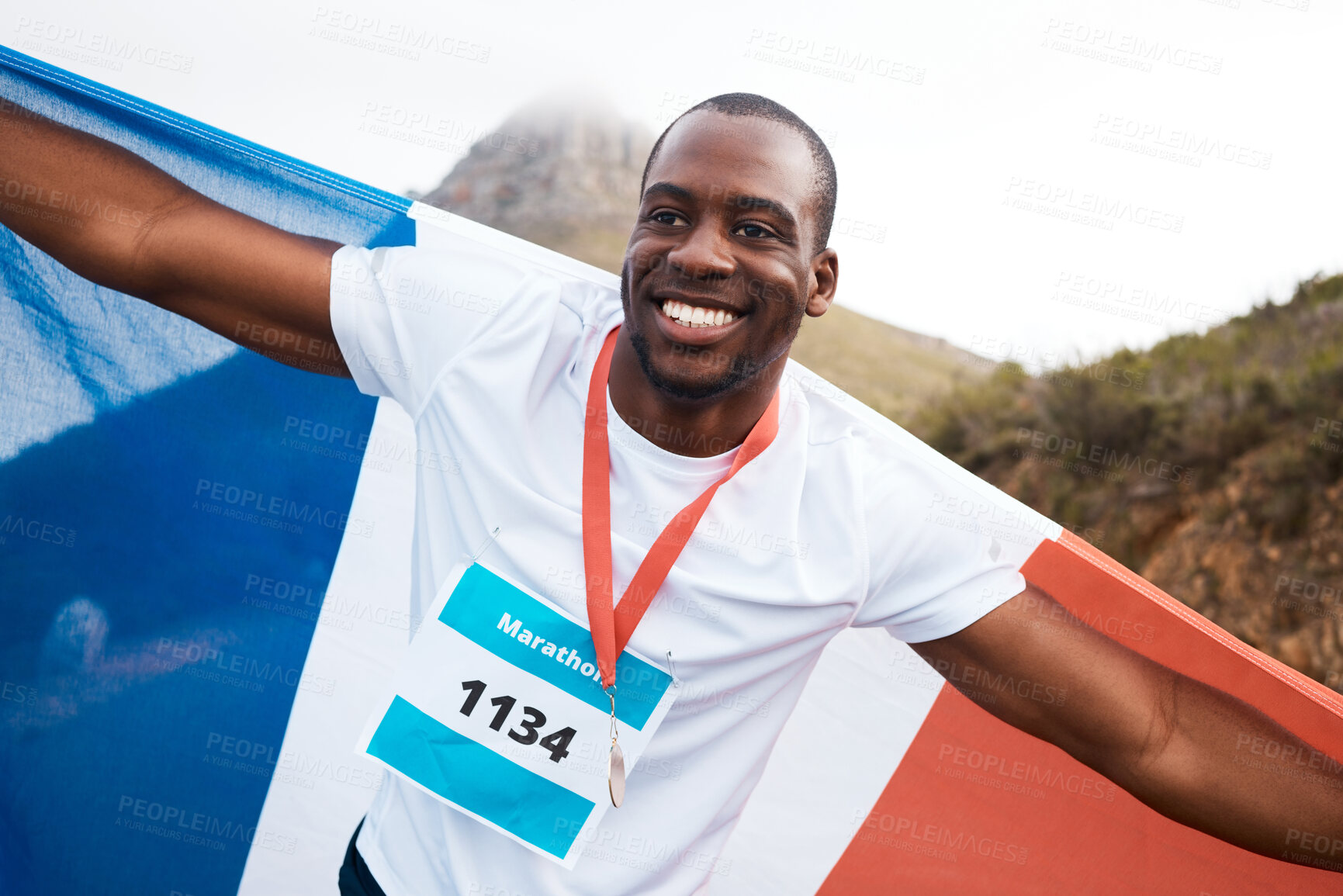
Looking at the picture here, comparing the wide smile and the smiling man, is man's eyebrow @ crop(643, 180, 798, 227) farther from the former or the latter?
the wide smile

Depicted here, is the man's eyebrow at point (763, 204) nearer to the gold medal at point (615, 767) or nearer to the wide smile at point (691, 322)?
the wide smile at point (691, 322)

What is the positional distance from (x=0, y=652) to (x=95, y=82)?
153 cm

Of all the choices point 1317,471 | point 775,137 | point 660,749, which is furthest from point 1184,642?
point 1317,471

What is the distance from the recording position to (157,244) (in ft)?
6.88

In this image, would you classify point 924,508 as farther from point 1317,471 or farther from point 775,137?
point 1317,471

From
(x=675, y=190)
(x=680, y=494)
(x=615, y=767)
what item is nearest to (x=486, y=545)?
(x=680, y=494)

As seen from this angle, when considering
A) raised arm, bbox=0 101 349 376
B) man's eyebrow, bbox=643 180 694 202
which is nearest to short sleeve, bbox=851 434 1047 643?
man's eyebrow, bbox=643 180 694 202

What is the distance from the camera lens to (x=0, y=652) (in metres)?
Result: 2.49

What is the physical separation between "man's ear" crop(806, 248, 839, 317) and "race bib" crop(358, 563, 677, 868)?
3.08 ft

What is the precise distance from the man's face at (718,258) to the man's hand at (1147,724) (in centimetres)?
82

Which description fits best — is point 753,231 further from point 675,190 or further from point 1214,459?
point 1214,459

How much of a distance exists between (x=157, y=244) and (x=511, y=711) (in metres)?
1.33

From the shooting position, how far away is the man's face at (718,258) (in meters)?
1.98

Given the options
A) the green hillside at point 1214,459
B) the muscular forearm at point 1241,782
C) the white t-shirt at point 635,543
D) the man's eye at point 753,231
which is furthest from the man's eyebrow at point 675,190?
the green hillside at point 1214,459
